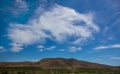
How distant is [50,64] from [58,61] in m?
14.1

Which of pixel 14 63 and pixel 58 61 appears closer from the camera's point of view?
pixel 14 63

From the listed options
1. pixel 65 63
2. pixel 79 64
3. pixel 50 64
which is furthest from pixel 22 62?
pixel 79 64

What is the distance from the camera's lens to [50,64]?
617 feet

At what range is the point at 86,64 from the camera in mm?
196750

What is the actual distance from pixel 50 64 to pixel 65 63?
1815 cm

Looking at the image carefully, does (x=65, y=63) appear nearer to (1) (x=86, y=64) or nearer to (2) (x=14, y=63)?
(1) (x=86, y=64)

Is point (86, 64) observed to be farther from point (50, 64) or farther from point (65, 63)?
point (50, 64)

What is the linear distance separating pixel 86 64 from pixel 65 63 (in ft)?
71.0

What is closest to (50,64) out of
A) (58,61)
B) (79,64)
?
(58,61)

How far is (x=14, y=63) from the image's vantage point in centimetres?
18750

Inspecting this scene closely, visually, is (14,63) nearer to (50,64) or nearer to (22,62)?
(22,62)

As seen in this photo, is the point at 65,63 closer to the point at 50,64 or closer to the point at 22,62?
the point at 50,64

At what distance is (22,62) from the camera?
199 metres

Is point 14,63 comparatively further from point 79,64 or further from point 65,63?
point 79,64
